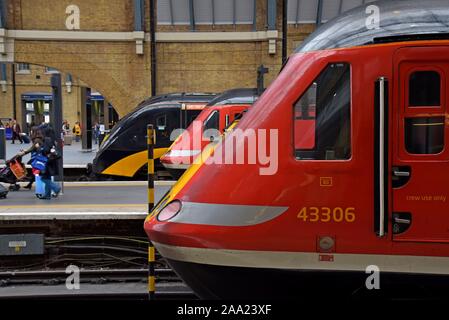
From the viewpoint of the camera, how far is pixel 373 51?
3.33 meters

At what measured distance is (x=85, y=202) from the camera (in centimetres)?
752

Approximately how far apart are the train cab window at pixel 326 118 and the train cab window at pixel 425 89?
420 mm

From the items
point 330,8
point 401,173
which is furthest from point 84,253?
point 330,8

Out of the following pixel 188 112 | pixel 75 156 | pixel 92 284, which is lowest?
pixel 92 284

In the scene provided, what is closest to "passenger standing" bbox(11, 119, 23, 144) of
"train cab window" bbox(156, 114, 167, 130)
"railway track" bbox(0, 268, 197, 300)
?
"train cab window" bbox(156, 114, 167, 130)

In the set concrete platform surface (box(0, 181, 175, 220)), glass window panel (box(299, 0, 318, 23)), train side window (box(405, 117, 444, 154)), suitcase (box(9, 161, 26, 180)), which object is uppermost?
glass window panel (box(299, 0, 318, 23))

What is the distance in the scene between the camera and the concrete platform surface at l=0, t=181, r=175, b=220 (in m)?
6.17

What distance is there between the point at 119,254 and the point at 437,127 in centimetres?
439

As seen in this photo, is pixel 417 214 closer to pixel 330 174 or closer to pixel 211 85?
pixel 330 174

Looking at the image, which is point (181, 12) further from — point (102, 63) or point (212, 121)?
point (212, 121)

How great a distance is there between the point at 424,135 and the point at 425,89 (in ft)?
1.01

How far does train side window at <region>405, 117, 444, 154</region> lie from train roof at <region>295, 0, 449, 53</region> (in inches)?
22.1

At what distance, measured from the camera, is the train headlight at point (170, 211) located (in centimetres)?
363

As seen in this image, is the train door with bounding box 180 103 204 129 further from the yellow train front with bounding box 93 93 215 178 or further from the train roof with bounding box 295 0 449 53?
the train roof with bounding box 295 0 449 53
